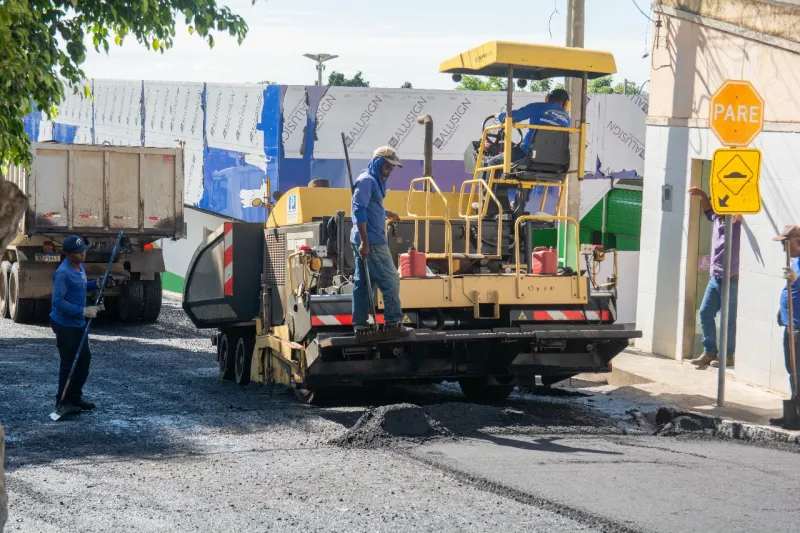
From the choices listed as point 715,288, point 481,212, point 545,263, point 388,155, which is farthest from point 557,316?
point 715,288

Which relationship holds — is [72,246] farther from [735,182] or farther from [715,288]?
[715,288]

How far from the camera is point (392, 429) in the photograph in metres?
8.50

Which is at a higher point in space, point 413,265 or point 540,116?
point 540,116

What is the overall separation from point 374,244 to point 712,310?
15.0ft

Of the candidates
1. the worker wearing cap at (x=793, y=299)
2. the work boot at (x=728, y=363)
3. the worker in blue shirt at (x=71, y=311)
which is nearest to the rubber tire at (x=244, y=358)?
the worker in blue shirt at (x=71, y=311)

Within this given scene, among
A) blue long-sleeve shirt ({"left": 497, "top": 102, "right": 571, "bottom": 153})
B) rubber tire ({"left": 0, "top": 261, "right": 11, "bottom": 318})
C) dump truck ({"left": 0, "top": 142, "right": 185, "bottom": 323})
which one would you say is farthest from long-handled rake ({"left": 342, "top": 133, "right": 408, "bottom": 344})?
rubber tire ({"left": 0, "top": 261, "right": 11, "bottom": 318})

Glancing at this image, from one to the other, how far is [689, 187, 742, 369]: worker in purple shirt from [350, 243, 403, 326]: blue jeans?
157 inches

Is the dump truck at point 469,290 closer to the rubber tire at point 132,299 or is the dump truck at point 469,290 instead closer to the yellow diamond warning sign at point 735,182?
the yellow diamond warning sign at point 735,182

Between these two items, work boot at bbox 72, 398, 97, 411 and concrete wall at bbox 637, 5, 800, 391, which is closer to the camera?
work boot at bbox 72, 398, 97, 411

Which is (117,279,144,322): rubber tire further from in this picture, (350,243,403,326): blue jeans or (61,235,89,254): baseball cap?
(350,243,403,326): blue jeans

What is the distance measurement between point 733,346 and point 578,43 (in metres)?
4.48

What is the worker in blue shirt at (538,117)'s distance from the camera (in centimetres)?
1000

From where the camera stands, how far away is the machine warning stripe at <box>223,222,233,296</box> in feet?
37.9

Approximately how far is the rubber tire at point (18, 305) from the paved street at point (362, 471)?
7225 mm
